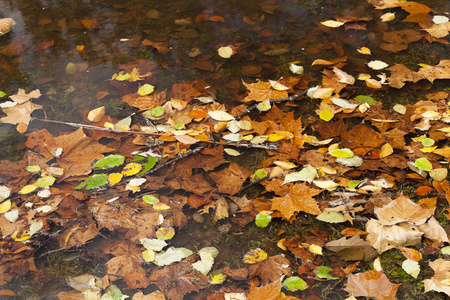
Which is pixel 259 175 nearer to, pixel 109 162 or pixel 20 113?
pixel 109 162

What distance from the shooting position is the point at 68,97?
3018mm

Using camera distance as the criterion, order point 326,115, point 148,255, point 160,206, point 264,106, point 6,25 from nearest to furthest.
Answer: point 148,255 → point 160,206 → point 326,115 → point 264,106 → point 6,25

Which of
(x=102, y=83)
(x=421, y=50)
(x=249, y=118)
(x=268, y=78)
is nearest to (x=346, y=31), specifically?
(x=421, y=50)

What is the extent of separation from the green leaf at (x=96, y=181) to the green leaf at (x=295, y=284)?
1346mm

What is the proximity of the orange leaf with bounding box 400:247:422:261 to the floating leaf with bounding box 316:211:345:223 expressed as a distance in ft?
1.18

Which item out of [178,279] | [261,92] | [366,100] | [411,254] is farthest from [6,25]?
[411,254]

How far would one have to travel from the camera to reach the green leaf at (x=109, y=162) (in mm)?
2434

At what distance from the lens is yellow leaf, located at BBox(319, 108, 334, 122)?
8.70 ft

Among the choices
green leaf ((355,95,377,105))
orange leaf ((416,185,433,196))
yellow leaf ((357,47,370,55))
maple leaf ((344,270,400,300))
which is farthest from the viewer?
yellow leaf ((357,47,370,55))

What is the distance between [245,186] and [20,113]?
80.6 inches

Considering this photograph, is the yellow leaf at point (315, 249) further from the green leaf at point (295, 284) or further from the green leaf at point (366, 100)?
the green leaf at point (366, 100)

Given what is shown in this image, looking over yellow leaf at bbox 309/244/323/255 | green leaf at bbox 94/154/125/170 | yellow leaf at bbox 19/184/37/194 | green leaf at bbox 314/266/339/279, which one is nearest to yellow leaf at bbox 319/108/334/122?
yellow leaf at bbox 309/244/323/255

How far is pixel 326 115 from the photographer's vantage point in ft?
8.76

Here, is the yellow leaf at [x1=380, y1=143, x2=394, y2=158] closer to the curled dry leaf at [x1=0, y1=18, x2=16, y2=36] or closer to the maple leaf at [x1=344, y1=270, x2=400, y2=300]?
the maple leaf at [x1=344, y1=270, x2=400, y2=300]
